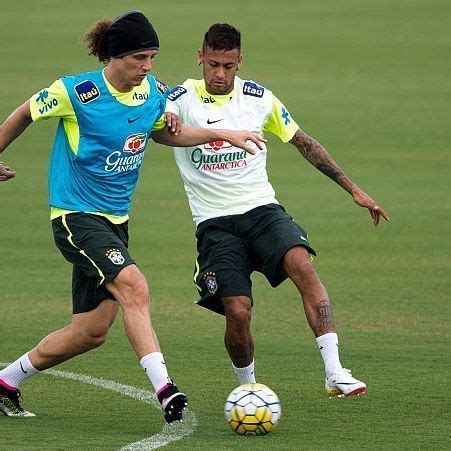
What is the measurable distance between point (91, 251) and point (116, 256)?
185 mm

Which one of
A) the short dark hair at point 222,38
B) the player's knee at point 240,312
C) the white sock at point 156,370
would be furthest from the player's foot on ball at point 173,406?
the short dark hair at point 222,38

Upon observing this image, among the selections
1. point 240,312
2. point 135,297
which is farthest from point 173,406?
point 240,312

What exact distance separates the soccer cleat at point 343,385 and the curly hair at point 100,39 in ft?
8.80

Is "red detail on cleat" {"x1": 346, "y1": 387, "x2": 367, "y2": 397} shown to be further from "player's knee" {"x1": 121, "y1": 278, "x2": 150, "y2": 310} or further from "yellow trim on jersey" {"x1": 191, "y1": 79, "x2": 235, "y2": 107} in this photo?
"yellow trim on jersey" {"x1": 191, "y1": 79, "x2": 235, "y2": 107}

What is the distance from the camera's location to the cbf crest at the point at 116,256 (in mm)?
8847

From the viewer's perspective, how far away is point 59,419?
30.6 ft

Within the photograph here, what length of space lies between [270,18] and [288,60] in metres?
3.46

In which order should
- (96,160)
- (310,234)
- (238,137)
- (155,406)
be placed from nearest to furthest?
(96,160)
(238,137)
(155,406)
(310,234)

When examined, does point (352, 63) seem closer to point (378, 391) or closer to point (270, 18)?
point (270, 18)

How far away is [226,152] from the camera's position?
1025cm

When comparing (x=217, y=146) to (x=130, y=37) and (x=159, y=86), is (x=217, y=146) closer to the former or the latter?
(x=159, y=86)

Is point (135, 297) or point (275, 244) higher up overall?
point (275, 244)

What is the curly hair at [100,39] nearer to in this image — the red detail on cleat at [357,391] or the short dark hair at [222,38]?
the short dark hair at [222,38]

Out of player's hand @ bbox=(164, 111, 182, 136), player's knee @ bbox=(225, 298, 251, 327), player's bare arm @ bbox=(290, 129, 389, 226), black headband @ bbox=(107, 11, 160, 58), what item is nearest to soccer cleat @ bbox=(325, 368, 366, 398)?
player's knee @ bbox=(225, 298, 251, 327)
